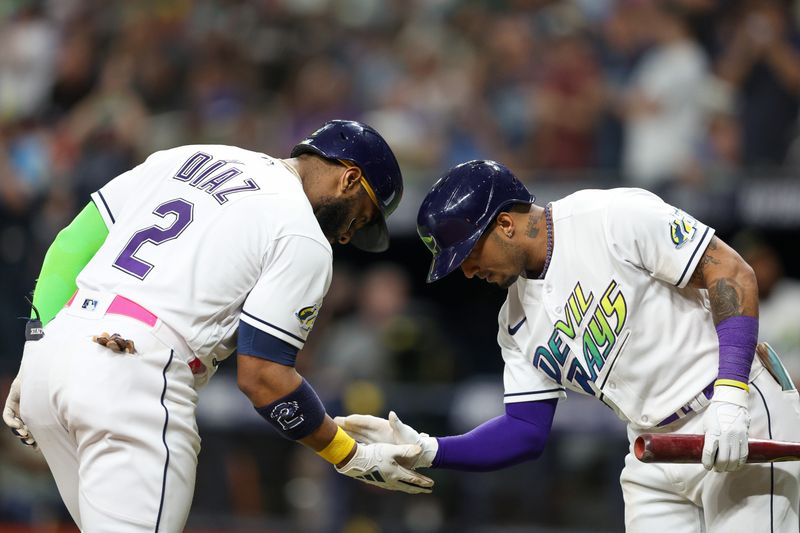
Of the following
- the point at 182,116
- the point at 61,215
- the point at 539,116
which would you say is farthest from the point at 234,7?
the point at 539,116

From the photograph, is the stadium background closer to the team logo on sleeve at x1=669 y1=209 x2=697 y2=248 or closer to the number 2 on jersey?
the team logo on sleeve at x1=669 y1=209 x2=697 y2=248

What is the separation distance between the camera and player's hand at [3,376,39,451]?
11.8ft

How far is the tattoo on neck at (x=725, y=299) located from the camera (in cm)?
336

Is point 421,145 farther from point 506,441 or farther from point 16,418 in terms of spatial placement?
point 16,418

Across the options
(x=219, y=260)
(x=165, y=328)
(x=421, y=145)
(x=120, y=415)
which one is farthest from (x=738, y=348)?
(x=421, y=145)

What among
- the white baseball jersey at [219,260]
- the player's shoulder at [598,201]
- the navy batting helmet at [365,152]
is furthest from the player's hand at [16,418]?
the player's shoulder at [598,201]

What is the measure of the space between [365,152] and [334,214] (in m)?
0.23

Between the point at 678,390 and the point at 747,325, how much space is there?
1.09 feet

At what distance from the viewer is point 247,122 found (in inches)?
362

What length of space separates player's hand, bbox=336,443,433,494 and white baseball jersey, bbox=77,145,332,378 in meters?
0.51

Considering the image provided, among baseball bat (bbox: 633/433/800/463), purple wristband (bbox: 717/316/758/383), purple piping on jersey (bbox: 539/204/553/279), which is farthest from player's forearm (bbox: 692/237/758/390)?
purple piping on jersey (bbox: 539/204/553/279)

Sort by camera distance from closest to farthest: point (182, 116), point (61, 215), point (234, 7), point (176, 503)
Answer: point (176, 503) < point (61, 215) < point (182, 116) < point (234, 7)

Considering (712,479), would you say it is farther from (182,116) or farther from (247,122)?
(182,116)

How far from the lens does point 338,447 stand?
3.59 m
